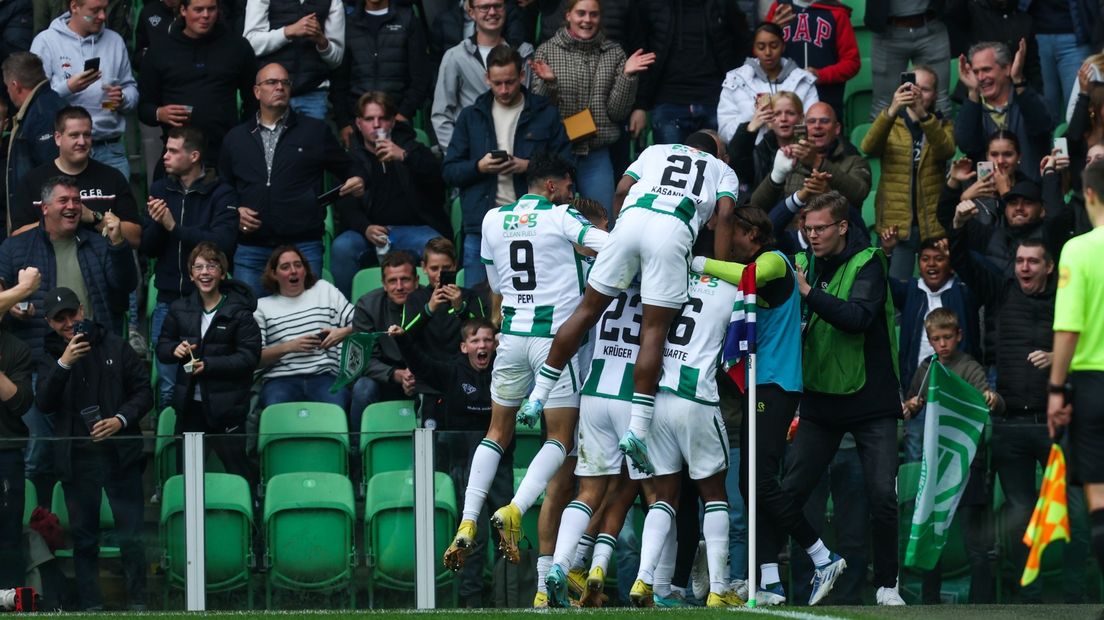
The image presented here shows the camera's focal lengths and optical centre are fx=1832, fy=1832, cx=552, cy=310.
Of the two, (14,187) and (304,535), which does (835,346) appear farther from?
(14,187)

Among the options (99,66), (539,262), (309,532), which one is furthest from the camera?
(99,66)

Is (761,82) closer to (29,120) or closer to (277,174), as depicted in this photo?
(277,174)

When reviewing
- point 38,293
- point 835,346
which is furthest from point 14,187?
point 835,346

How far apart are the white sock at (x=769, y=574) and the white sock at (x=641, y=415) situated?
108 centimetres

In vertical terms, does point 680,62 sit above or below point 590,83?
above

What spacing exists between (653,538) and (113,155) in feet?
20.6

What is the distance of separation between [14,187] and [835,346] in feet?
20.9

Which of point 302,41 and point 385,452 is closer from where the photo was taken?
point 385,452

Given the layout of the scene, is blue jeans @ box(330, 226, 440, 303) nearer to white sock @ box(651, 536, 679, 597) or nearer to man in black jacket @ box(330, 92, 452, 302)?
man in black jacket @ box(330, 92, 452, 302)

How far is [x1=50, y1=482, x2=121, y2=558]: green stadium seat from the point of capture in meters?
10.6

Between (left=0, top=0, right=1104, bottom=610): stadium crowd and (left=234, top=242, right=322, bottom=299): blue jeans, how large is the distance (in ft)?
0.15

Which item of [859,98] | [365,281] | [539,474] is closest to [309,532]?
[539,474]

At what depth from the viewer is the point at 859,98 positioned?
16.1 meters

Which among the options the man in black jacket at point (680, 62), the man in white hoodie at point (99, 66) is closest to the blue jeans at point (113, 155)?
the man in white hoodie at point (99, 66)
